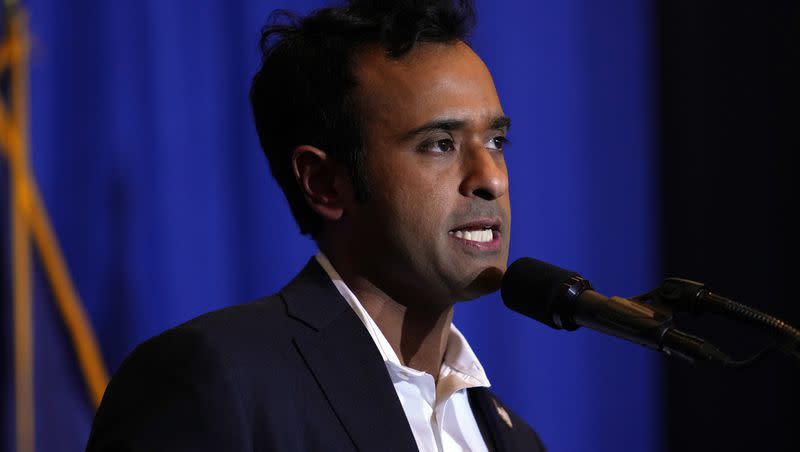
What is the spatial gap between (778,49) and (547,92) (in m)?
0.66

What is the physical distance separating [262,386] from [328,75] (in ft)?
1.82

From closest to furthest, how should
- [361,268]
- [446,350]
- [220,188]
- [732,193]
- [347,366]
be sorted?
[347,366], [361,268], [446,350], [220,188], [732,193]

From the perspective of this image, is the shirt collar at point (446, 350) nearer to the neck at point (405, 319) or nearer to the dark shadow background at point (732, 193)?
the neck at point (405, 319)

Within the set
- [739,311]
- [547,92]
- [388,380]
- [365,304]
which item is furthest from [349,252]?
[547,92]

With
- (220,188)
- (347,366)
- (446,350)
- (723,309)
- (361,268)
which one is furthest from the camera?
(220,188)

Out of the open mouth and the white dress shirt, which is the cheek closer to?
the open mouth

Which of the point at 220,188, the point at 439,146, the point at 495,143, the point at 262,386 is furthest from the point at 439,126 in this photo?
the point at 220,188

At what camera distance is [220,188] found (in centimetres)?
215

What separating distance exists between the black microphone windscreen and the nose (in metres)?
0.18

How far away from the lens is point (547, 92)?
106 inches

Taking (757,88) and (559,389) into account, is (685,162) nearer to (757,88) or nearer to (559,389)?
(757,88)

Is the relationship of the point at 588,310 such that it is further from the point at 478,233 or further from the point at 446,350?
the point at 446,350

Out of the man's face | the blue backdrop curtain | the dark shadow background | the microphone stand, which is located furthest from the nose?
the dark shadow background

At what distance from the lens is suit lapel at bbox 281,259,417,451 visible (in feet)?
4.44
